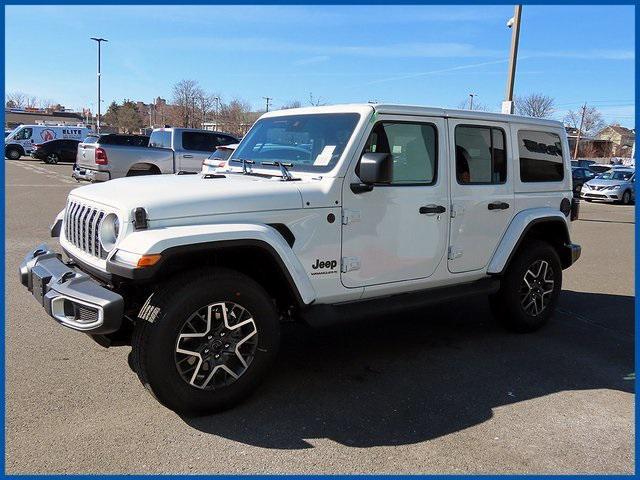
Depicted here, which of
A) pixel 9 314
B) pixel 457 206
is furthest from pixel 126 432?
pixel 457 206

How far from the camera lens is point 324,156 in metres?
4.18

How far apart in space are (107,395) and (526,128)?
4.36 meters

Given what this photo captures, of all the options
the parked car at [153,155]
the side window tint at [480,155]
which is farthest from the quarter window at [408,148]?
the parked car at [153,155]

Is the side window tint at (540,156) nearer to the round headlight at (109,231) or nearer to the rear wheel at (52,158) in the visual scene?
the round headlight at (109,231)

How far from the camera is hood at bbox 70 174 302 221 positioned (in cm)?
342

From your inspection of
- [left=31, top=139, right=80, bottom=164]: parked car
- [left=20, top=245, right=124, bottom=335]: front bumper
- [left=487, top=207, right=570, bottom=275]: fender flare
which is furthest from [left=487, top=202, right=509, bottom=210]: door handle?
[left=31, top=139, right=80, bottom=164]: parked car

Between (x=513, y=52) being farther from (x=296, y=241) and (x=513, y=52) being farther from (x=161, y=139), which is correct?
(x=296, y=241)

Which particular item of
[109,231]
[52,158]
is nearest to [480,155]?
[109,231]

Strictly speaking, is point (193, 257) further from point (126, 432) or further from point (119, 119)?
A: point (119, 119)

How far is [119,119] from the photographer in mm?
79250

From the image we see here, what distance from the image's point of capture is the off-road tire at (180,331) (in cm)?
331

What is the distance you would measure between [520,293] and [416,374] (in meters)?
1.60

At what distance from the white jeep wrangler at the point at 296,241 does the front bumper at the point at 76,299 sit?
0.01 metres

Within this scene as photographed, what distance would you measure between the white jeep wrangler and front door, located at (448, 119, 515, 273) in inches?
0.6
